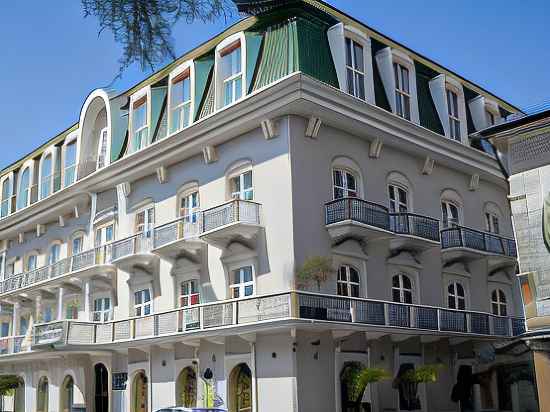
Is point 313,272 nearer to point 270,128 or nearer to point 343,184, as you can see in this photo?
point 343,184

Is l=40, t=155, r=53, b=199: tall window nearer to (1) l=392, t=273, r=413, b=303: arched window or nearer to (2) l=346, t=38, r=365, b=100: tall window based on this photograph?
(2) l=346, t=38, r=365, b=100: tall window

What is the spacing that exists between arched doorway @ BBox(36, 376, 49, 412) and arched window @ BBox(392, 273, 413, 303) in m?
19.3

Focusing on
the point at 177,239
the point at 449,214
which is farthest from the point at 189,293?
the point at 449,214

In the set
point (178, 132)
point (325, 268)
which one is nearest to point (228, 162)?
point (178, 132)

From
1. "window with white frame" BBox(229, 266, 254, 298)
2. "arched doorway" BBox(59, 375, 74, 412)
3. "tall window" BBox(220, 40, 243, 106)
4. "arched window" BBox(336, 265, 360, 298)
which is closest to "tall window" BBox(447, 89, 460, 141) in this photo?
"arched window" BBox(336, 265, 360, 298)

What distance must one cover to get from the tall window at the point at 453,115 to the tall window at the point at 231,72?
400 inches

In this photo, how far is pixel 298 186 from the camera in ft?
82.2

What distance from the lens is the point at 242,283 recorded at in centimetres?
2606

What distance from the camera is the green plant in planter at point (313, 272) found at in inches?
951

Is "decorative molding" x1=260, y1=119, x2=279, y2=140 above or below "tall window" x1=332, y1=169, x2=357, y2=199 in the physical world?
above

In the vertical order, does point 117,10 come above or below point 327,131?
below

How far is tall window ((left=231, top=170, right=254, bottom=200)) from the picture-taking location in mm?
26688

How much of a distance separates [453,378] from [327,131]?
11.5 metres

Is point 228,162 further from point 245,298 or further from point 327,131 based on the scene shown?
point 245,298
